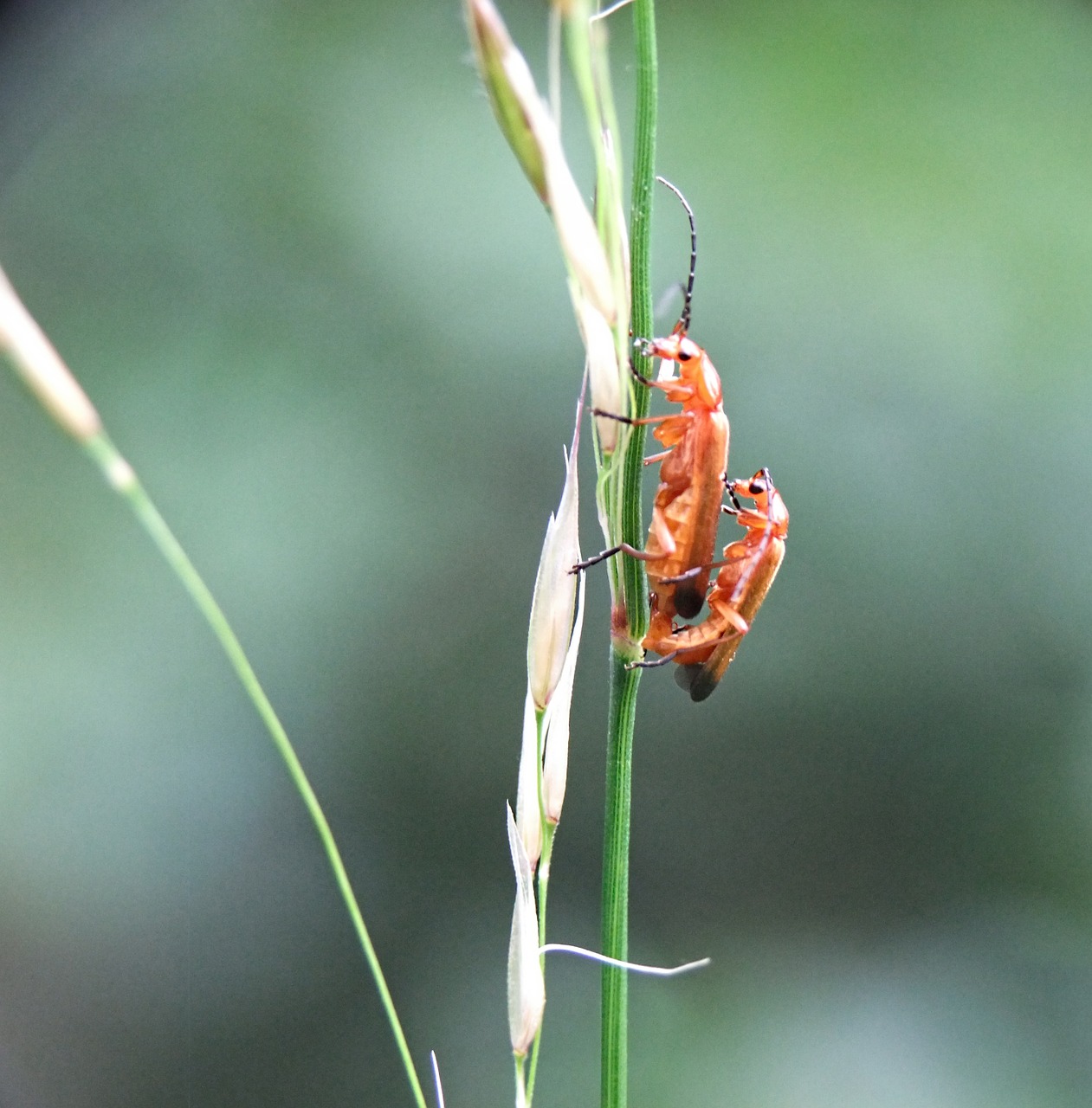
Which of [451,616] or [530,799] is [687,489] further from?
[451,616]

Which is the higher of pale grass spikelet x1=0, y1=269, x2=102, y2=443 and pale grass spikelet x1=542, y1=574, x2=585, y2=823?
pale grass spikelet x1=0, y1=269, x2=102, y2=443

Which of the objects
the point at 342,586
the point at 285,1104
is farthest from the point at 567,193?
the point at 285,1104

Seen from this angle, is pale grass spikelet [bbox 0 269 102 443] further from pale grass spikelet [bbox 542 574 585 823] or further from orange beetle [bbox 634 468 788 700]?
orange beetle [bbox 634 468 788 700]

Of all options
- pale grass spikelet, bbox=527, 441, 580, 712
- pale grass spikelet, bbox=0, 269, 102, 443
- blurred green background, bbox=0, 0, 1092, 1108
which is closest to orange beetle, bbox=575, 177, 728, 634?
pale grass spikelet, bbox=527, 441, 580, 712

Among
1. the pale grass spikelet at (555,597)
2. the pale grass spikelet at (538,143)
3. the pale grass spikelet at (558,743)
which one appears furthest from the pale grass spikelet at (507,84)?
the pale grass spikelet at (558,743)

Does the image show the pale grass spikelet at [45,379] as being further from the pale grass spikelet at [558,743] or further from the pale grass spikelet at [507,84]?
the pale grass spikelet at [558,743]

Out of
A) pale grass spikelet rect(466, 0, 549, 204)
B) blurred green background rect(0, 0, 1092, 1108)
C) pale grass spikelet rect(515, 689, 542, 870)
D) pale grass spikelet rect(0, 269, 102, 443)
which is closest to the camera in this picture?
pale grass spikelet rect(0, 269, 102, 443)

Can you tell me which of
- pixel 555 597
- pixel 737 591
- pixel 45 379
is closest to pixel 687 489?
pixel 737 591
